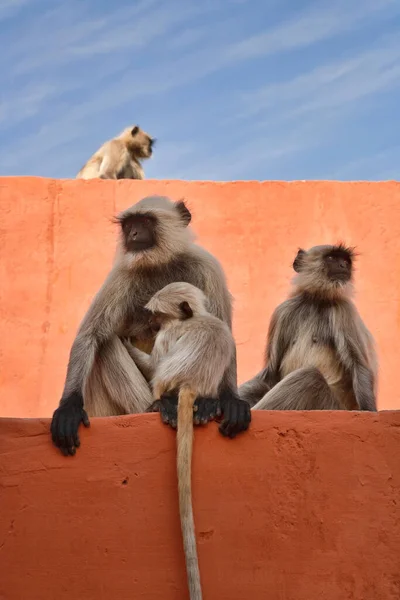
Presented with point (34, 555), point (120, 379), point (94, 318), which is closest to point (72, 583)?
point (34, 555)

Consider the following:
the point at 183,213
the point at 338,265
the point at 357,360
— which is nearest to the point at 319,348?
the point at 357,360

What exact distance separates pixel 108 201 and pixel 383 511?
459 centimetres

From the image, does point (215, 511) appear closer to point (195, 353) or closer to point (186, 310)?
point (195, 353)

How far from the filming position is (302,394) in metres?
4.25

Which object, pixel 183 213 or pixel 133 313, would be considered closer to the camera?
pixel 133 313

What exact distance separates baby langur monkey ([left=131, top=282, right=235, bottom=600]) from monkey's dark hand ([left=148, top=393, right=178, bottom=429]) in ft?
0.10

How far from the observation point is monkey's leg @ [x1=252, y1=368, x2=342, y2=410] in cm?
425

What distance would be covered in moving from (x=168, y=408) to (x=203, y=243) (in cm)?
404

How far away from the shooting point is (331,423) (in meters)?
3.54

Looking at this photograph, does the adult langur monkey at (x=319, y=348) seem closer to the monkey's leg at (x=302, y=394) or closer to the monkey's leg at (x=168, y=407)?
the monkey's leg at (x=302, y=394)

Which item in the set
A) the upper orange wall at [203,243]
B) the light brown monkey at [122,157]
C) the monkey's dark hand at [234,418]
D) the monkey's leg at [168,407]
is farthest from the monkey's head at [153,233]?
the light brown monkey at [122,157]

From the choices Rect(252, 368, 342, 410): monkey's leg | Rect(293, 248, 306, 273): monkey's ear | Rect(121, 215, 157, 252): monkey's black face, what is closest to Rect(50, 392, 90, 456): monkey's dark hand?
Rect(252, 368, 342, 410): monkey's leg

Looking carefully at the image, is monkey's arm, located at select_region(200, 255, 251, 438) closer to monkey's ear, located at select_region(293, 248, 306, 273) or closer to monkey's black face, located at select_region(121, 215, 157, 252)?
monkey's black face, located at select_region(121, 215, 157, 252)

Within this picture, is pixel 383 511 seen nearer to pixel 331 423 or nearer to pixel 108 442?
pixel 331 423
